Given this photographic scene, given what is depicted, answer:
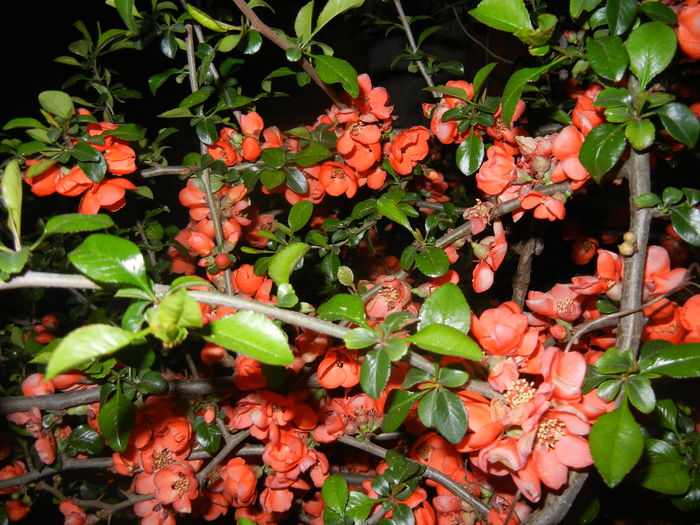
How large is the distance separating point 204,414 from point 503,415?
653mm

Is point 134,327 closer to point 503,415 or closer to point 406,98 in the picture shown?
point 503,415

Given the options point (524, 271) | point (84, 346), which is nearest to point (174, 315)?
point (84, 346)

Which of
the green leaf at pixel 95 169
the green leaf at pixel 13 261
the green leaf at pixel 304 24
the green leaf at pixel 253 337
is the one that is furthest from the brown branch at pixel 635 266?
the green leaf at pixel 95 169

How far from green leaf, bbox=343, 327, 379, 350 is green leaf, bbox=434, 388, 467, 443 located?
108 mm

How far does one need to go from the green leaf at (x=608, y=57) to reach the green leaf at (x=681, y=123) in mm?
71

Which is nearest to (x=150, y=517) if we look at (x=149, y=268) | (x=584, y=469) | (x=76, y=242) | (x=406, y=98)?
(x=149, y=268)

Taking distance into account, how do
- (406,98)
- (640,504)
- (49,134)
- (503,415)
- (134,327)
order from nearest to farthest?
(134,327)
(503,415)
(49,134)
(640,504)
(406,98)

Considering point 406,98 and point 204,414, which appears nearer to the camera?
point 204,414

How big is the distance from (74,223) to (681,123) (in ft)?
2.09

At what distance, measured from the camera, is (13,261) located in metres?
0.39

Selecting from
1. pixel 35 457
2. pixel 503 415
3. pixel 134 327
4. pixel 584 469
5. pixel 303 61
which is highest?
pixel 303 61

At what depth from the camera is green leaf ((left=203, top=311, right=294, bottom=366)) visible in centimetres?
39

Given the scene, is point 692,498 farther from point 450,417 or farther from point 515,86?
point 515,86

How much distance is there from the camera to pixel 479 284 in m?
0.75
